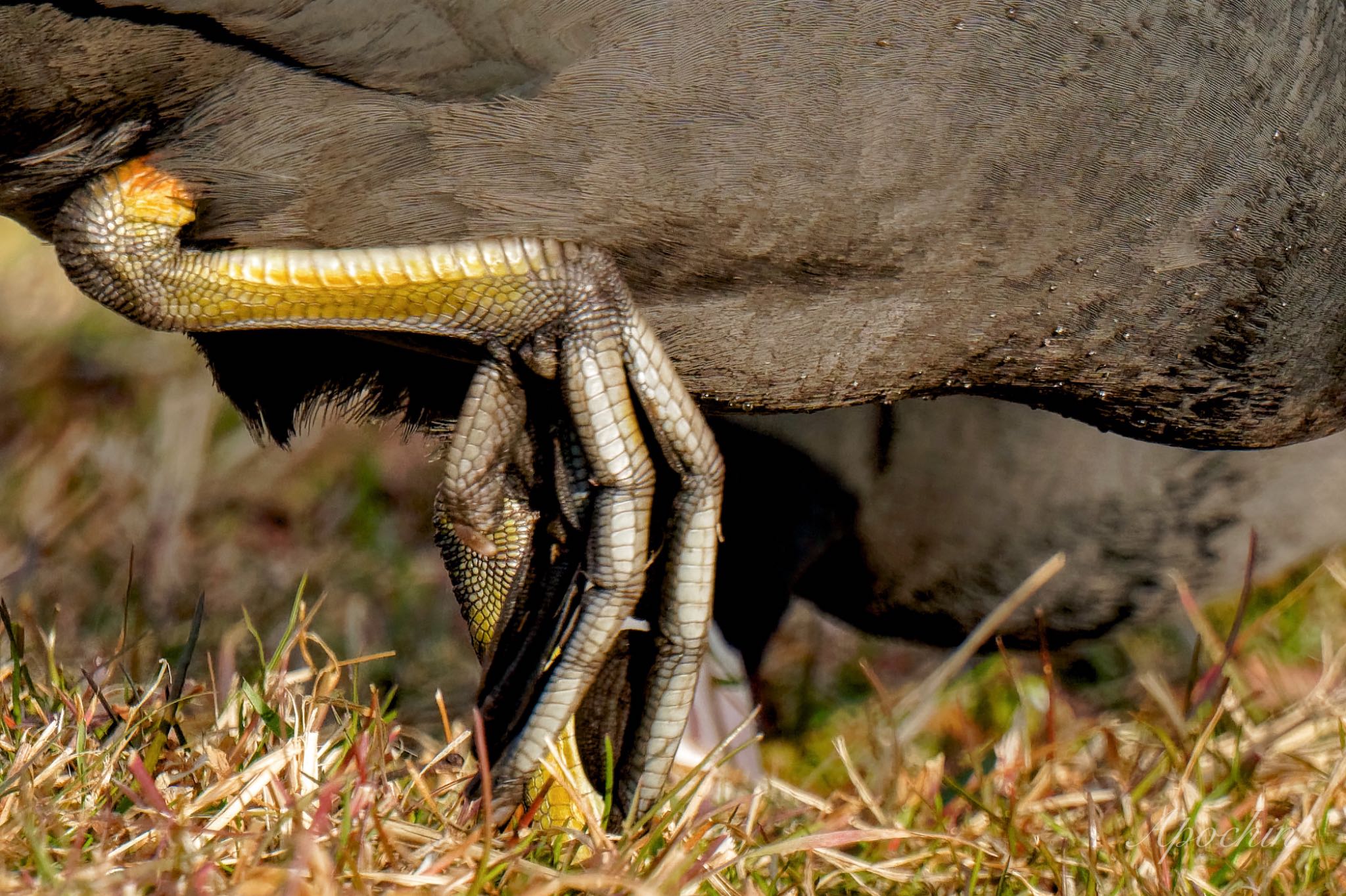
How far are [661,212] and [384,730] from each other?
658 millimetres

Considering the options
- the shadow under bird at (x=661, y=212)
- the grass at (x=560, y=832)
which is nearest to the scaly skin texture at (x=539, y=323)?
the shadow under bird at (x=661, y=212)

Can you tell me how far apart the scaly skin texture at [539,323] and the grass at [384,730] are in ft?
0.54

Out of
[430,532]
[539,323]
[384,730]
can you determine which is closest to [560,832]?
[384,730]

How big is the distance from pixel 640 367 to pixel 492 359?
157mm

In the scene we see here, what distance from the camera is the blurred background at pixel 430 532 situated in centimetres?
242

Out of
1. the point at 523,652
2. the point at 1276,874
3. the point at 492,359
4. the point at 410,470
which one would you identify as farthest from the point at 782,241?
the point at 410,470

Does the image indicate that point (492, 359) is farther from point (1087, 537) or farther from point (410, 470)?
point (410, 470)

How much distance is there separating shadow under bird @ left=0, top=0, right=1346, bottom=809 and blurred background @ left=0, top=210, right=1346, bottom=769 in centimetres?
43

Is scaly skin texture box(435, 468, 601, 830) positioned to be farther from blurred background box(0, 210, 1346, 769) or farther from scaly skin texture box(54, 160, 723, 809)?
blurred background box(0, 210, 1346, 769)

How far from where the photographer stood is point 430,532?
3.51 metres

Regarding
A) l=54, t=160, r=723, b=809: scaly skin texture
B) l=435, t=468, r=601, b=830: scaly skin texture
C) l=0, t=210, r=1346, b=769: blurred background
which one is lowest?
l=0, t=210, r=1346, b=769: blurred background

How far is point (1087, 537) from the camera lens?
2.47 metres

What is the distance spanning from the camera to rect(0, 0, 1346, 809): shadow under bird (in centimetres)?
133

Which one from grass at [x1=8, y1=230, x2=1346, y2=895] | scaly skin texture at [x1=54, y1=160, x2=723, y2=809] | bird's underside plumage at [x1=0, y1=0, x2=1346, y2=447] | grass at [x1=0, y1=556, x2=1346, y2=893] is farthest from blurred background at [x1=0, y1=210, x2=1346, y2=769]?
bird's underside plumage at [x1=0, y1=0, x2=1346, y2=447]
